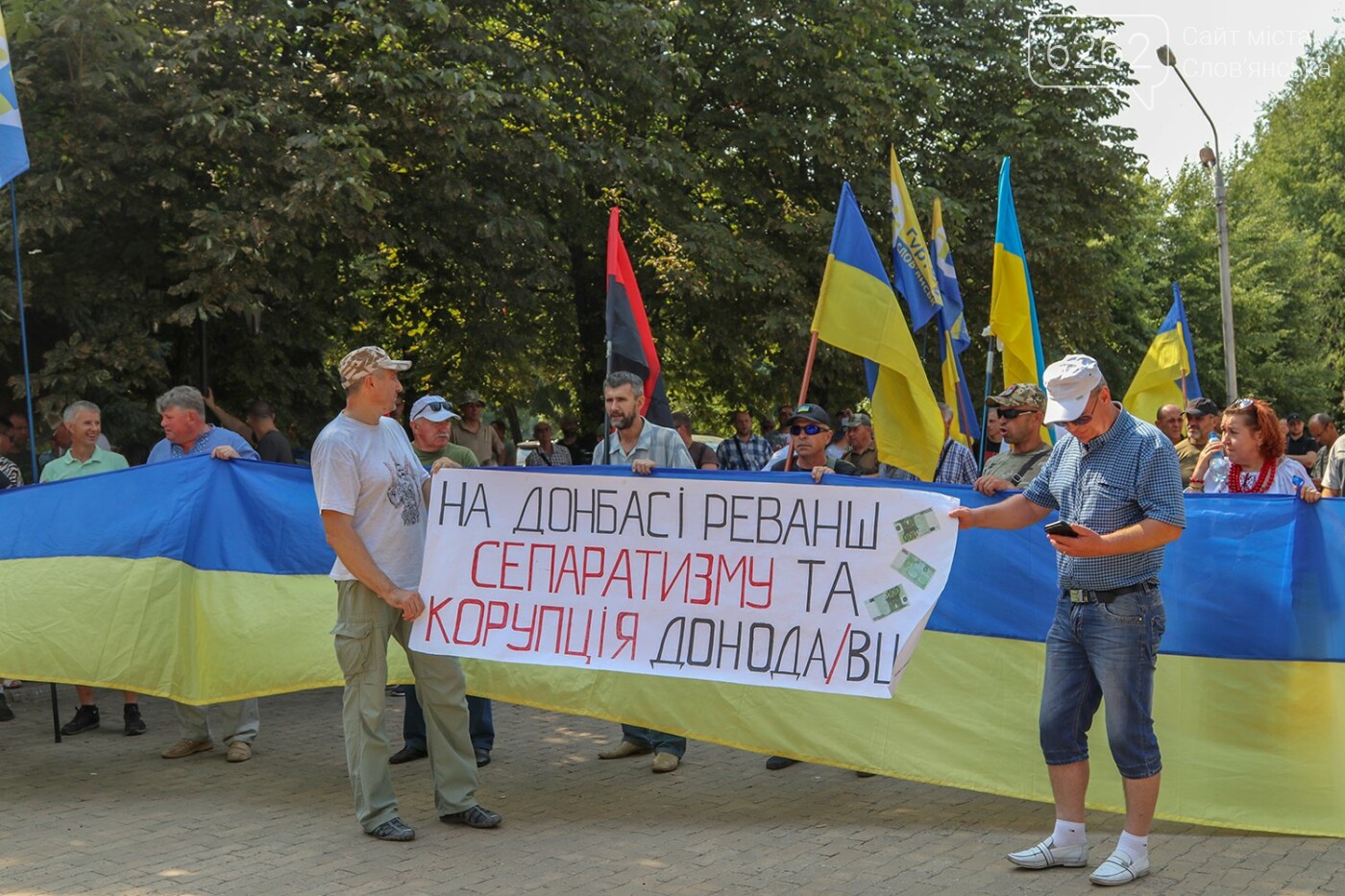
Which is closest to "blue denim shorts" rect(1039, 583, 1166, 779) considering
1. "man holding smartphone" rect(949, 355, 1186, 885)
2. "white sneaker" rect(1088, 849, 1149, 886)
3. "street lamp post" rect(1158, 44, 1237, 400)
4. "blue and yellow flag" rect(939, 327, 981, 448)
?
"man holding smartphone" rect(949, 355, 1186, 885)

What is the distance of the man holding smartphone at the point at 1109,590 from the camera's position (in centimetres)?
494

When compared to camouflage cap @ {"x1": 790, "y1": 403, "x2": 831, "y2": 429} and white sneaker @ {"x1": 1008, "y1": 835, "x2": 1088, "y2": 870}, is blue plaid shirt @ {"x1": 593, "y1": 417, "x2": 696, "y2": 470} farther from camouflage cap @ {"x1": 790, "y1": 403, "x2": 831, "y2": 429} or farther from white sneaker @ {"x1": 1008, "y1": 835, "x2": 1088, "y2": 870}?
white sneaker @ {"x1": 1008, "y1": 835, "x2": 1088, "y2": 870}

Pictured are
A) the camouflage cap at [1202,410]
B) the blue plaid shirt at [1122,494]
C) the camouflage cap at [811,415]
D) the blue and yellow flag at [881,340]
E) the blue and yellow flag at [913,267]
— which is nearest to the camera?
the blue plaid shirt at [1122,494]

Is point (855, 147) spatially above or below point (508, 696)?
above

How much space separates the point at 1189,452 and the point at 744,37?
11780 millimetres

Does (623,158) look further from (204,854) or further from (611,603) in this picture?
(204,854)

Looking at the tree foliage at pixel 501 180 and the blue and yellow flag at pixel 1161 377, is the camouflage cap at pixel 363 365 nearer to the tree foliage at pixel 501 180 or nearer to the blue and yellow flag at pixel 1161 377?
the tree foliage at pixel 501 180

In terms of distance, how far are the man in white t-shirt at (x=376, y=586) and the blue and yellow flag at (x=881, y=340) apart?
241 cm

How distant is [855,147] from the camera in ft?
63.7

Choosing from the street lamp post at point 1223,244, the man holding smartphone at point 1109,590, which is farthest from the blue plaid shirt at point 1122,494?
the street lamp post at point 1223,244

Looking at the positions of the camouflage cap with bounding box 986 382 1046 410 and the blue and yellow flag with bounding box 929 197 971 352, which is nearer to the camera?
the camouflage cap with bounding box 986 382 1046 410

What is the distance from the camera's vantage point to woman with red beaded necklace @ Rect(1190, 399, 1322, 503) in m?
6.48

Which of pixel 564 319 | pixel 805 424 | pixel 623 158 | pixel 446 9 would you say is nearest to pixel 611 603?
pixel 805 424

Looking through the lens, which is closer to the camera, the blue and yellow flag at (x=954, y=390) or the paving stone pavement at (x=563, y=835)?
the paving stone pavement at (x=563, y=835)
